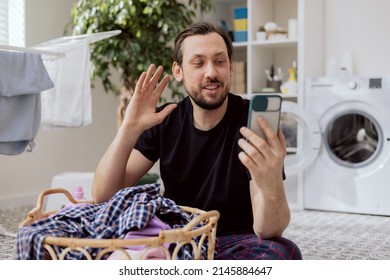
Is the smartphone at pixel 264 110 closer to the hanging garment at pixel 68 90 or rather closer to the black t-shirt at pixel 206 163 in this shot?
the black t-shirt at pixel 206 163

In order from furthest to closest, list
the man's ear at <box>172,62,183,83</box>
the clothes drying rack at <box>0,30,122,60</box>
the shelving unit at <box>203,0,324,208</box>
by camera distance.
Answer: the shelving unit at <box>203,0,324,208</box>, the clothes drying rack at <box>0,30,122,60</box>, the man's ear at <box>172,62,183,83</box>

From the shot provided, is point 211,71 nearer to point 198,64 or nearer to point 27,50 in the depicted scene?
point 198,64

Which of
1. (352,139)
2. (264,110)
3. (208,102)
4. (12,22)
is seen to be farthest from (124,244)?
(12,22)

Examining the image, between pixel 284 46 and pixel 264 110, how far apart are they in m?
2.58

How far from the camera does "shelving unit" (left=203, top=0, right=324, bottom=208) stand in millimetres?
3078

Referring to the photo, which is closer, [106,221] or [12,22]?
[106,221]

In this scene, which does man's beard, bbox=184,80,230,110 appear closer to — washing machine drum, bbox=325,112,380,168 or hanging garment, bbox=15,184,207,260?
hanging garment, bbox=15,184,207,260

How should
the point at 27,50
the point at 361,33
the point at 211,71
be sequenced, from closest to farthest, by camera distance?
the point at 211,71
the point at 27,50
the point at 361,33

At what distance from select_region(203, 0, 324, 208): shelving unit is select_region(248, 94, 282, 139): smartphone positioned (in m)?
2.18

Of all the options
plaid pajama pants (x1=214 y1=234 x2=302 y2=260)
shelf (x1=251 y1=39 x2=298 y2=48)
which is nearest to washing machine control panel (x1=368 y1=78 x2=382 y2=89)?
shelf (x1=251 y1=39 x2=298 y2=48)

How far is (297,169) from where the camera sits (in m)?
2.99

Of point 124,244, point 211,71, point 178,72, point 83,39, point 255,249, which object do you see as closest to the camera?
point 124,244

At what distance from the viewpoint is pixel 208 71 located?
1.21 m

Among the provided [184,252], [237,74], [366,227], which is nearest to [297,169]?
[366,227]
